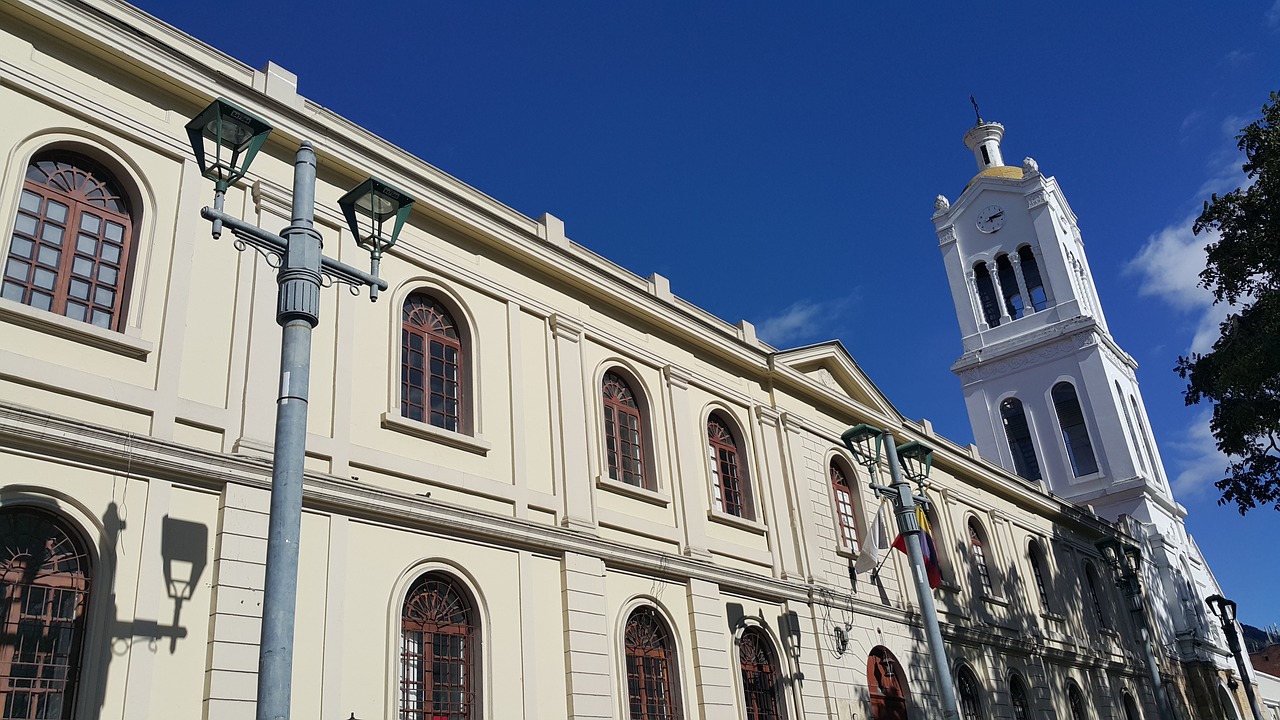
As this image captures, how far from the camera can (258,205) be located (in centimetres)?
1191

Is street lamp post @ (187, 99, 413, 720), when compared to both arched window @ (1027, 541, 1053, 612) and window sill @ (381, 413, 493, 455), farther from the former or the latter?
arched window @ (1027, 541, 1053, 612)

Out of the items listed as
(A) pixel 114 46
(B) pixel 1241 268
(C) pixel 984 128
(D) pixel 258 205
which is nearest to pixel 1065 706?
(B) pixel 1241 268

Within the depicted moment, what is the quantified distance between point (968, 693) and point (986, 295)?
2202cm

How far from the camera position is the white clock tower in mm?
33406

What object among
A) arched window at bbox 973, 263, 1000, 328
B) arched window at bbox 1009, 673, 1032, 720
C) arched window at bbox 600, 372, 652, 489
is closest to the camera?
arched window at bbox 600, 372, 652, 489

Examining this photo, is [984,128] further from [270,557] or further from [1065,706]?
[270,557]

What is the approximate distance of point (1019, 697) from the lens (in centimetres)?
2266

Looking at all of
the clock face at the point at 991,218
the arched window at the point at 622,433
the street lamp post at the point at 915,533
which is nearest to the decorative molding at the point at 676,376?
the arched window at the point at 622,433

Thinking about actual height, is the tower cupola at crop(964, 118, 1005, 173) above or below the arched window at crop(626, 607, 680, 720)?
above

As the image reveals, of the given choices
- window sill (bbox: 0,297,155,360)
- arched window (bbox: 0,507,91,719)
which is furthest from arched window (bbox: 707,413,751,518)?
arched window (bbox: 0,507,91,719)

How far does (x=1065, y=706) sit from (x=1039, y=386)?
14.8m

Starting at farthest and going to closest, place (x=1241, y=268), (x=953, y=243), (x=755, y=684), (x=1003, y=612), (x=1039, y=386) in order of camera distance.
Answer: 1. (x=953, y=243)
2. (x=1039, y=386)
3. (x=1003, y=612)
4. (x=1241, y=268)
5. (x=755, y=684)

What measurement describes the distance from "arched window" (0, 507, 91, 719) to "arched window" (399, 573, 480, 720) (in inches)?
132

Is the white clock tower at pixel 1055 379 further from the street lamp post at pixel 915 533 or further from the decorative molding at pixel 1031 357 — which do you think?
the street lamp post at pixel 915 533
